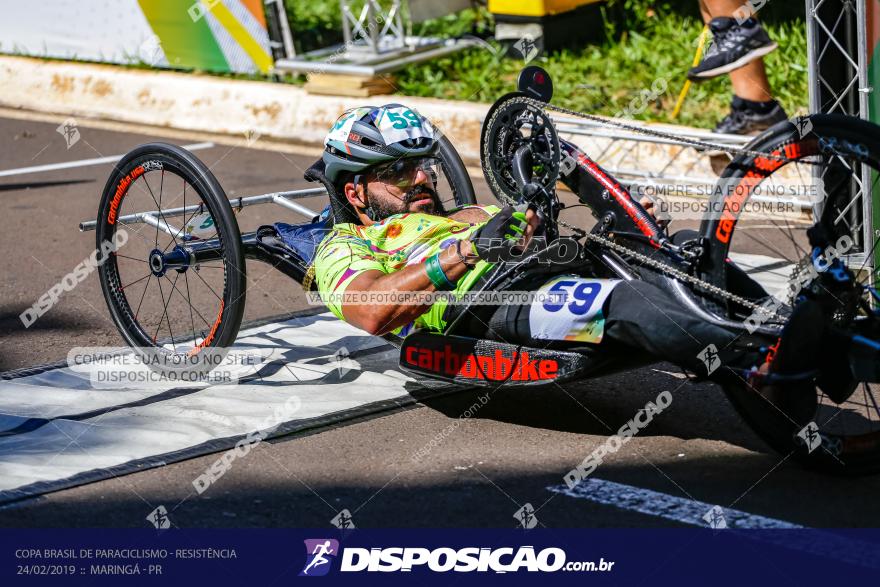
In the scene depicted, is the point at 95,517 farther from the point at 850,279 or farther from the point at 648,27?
the point at 648,27

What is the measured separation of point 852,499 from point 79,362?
332 cm

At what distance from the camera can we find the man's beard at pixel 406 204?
4777 mm

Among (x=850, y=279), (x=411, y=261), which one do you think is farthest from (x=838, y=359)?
(x=411, y=261)

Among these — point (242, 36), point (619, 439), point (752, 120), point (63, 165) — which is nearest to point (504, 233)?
point (619, 439)

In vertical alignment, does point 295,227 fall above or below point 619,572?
above

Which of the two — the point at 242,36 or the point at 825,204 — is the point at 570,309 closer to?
the point at 825,204

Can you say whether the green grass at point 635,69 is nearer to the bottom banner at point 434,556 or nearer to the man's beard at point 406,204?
the man's beard at point 406,204

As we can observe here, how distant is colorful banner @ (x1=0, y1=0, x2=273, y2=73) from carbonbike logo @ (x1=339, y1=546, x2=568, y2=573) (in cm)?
783

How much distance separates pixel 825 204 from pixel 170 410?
259 cm

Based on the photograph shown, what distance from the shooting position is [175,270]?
5.78 metres

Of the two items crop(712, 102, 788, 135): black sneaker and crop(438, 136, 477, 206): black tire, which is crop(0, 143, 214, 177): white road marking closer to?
crop(712, 102, 788, 135): black sneaker

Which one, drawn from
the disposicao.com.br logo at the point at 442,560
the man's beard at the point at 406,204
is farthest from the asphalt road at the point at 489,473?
the man's beard at the point at 406,204

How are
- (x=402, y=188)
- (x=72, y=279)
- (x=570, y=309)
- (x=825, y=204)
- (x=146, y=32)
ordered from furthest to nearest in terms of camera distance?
1. (x=146, y=32)
2. (x=72, y=279)
3. (x=402, y=188)
4. (x=570, y=309)
5. (x=825, y=204)

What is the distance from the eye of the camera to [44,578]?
359 centimetres
